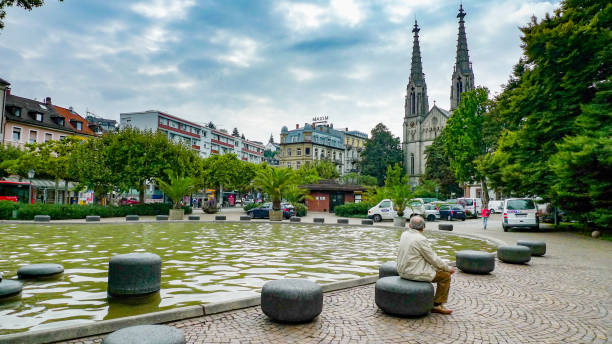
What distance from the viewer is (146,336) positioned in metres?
3.74

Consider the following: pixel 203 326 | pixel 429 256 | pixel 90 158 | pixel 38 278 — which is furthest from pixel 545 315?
pixel 90 158

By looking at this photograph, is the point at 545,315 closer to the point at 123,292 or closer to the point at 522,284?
the point at 522,284

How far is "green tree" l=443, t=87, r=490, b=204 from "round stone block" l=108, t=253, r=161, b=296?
48133mm

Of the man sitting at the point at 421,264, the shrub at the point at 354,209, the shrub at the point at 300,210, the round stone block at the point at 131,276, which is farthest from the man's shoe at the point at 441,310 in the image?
the shrub at the point at 300,210

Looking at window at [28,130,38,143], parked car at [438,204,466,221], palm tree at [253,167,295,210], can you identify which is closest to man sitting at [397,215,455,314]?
palm tree at [253,167,295,210]

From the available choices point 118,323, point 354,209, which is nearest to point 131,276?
point 118,323

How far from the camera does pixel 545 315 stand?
592cm

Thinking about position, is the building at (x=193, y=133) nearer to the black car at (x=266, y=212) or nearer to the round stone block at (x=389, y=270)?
the black car at (x=266, y=212)

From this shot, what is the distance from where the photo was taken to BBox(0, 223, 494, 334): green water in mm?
6012

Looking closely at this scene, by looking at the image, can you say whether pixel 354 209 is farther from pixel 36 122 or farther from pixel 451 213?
pixel 36 122

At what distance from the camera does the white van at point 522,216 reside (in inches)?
893

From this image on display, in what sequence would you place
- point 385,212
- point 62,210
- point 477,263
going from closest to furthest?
point 477,263 → point 62,210 → point 385,212

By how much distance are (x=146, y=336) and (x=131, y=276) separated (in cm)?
333

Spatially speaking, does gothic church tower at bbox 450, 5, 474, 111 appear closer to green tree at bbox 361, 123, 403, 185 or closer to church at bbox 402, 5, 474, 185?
church at bbox 402, 5, 474, 185
